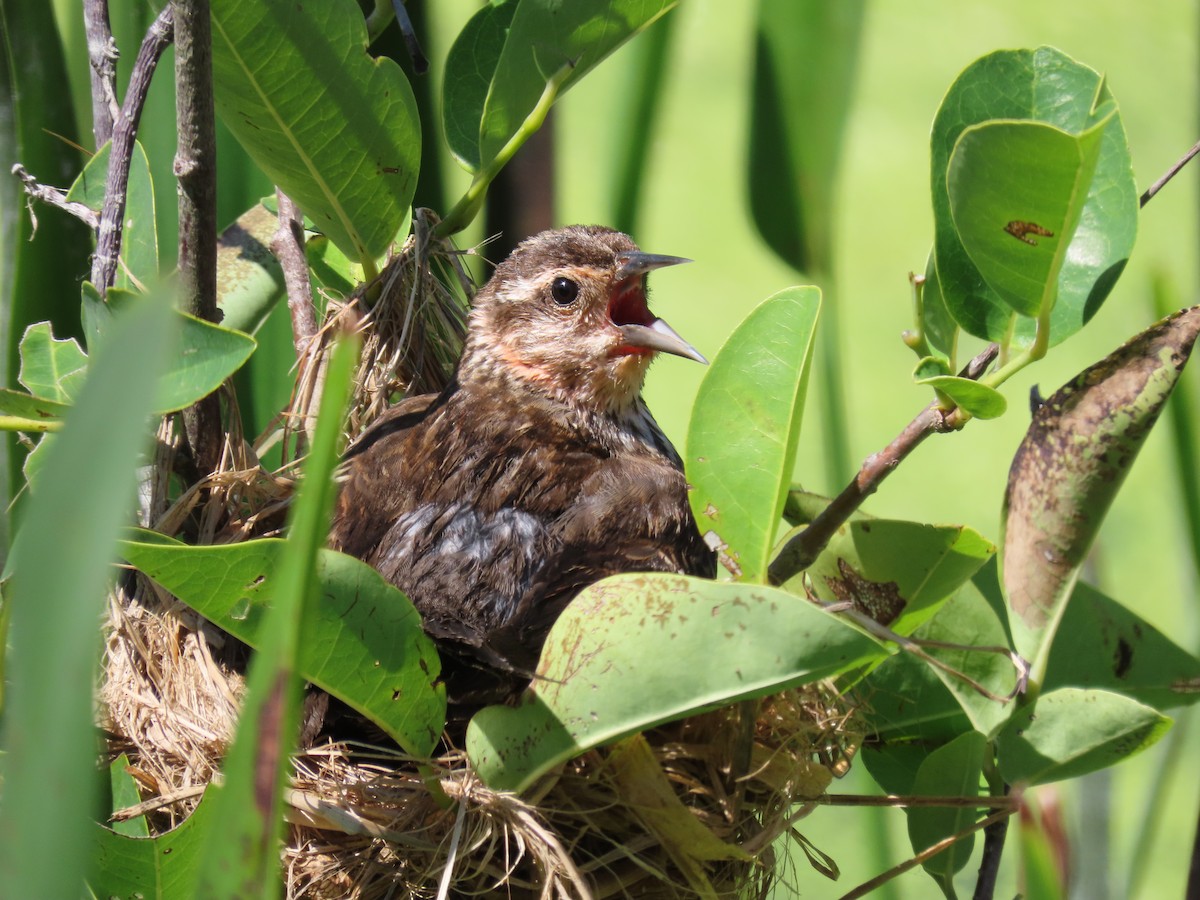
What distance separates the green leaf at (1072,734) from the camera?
0.98m

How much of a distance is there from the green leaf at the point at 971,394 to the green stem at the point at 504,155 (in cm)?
49

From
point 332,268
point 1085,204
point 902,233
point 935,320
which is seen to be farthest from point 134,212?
point 902,233

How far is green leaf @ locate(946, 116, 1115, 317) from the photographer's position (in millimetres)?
867

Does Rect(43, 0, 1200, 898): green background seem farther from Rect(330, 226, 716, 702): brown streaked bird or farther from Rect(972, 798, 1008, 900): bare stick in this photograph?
Rect(972, 798, 1008, 900): bare stick

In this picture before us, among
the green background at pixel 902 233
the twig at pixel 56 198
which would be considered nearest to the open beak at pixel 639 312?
the twig at pixel 56 198

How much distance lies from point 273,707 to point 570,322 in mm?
1356

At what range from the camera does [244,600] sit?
897 mm

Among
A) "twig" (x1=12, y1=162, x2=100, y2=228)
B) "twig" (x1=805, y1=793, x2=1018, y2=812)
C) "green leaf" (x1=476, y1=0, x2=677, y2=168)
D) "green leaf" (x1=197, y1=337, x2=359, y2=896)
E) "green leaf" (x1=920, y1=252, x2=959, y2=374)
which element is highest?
"green leaf" (x1=476, y1=0, x2=677, y2=168)

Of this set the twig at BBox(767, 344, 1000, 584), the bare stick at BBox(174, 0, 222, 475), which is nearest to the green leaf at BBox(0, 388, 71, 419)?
the bare stick at BBox(174, 0, 222, 475)

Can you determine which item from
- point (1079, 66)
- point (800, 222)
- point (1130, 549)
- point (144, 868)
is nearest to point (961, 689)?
point (1079, 66)

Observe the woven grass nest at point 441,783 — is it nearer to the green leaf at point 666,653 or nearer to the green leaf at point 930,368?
the green leaf at point 666,653

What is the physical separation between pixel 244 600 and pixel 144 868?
0.73 ft

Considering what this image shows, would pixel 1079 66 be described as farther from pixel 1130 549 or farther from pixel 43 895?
pixel 1130 549

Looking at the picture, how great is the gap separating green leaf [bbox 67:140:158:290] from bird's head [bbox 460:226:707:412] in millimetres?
575
